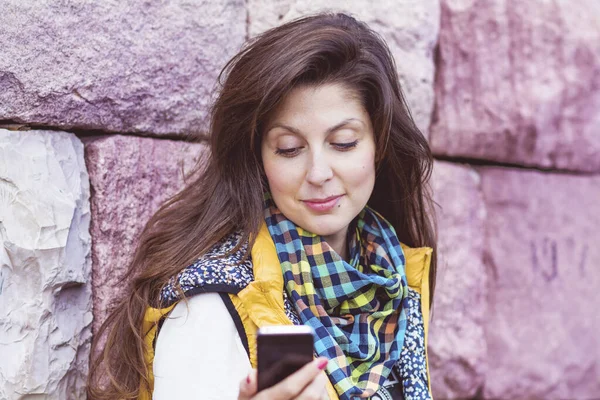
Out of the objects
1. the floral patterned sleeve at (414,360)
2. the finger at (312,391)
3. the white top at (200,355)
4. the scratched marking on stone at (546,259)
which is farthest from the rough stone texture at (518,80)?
the finger at (312,391)

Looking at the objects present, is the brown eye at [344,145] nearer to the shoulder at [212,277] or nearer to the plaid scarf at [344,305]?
the plaid scarf at [344,305]

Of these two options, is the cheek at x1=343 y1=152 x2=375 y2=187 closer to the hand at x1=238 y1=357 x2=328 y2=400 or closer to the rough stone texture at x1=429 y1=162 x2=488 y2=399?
the hand at x1=238 y1=357 x2=328 y2=400

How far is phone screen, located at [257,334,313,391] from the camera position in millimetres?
1340

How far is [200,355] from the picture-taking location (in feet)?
5.30

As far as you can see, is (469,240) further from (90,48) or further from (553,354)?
(90,48)

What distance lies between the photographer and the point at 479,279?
2.97 meters

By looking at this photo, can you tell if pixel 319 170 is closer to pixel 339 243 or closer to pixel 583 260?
pixel 339 243

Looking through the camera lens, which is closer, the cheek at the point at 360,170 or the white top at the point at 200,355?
the white top at the point at 200,355

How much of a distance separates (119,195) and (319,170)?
685 mm

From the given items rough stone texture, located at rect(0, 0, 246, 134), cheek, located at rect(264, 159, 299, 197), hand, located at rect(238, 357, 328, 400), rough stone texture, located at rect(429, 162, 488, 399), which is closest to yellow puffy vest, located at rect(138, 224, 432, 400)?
cheek, located at rect(264, 159, 299, 197)

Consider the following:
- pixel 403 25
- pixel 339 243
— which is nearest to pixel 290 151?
pixel 339 243

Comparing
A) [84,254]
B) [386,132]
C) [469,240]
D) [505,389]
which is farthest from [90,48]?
[505,389]

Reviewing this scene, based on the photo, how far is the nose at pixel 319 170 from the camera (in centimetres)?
180

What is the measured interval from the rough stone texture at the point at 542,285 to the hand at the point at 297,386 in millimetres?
1802
